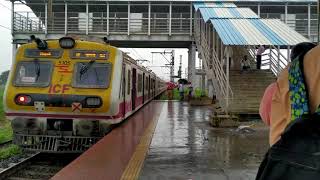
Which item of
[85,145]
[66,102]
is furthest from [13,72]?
[85,145]

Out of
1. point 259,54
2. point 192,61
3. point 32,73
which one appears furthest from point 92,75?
point 192,61

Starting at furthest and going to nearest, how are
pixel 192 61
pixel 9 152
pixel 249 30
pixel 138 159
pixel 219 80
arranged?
1. pixel 192 61
2. pixel 219 80
3. pixel 249 30
4. pixel 9 152
5. pixel 138 159

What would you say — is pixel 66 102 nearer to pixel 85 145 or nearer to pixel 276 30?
pixel 85 145

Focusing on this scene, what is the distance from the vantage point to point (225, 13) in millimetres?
20922

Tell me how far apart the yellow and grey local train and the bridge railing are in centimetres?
1977

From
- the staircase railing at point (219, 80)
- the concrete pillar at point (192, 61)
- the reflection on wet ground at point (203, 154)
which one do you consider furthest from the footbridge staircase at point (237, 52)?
the concrete pillar at point (192, 61)

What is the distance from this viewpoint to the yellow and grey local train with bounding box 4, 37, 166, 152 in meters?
10.3

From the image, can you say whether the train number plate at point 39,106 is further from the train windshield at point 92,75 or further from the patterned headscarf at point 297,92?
the patterned headscarf at point 297,92

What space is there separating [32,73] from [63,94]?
0.98 m

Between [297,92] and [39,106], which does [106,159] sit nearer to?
[39,106]

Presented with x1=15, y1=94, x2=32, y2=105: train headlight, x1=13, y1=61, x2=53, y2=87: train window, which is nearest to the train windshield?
x1=13, y1=61, x2=53, y2=87: train window

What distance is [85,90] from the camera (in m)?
10.6

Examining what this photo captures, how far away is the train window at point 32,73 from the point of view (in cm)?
1078

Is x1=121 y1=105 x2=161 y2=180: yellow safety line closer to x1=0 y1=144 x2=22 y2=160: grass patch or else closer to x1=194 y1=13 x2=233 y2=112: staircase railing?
x1=0 y1=144 x2=22 y2=160: grass patch
